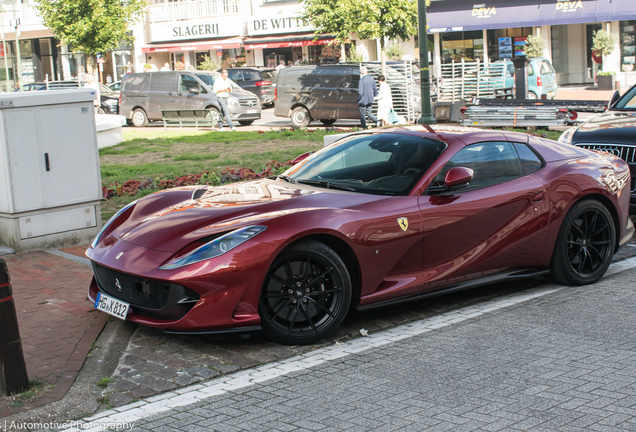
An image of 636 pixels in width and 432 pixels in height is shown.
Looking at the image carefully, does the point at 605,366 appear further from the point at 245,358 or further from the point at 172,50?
the point at 172,50

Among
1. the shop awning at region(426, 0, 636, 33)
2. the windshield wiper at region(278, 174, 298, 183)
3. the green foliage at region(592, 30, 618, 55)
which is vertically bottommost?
the windshield wiper at region(278, 174, 298, 183)

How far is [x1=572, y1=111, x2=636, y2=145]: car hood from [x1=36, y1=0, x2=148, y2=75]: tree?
34.4 m

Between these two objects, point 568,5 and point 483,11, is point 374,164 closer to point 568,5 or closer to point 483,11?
point 568,5

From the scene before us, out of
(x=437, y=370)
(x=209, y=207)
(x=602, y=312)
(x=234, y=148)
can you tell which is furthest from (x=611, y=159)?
(x=234, y=148)

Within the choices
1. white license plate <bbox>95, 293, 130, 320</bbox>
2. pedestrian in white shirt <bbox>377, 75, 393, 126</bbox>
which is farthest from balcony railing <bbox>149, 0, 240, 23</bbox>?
white license plate <bbox>95, 293, 130, 320</bbox>

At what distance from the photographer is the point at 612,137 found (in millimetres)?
8047

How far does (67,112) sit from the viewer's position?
24.8 ft

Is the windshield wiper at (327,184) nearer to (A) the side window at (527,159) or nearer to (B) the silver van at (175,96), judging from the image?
(A) the side window at (527,159)

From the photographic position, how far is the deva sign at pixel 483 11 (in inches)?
1427

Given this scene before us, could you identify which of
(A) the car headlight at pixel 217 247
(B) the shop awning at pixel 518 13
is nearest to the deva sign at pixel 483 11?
(B) the shop awning at pixel 518 13

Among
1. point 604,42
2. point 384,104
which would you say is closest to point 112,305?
point 384,104

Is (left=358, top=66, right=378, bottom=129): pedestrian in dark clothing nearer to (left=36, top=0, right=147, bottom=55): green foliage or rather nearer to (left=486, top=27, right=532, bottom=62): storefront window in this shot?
(left=486, top=27, right=532, bottom=62): storefront window

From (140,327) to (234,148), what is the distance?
464 inches

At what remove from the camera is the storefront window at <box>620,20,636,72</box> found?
33.7m
